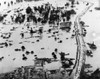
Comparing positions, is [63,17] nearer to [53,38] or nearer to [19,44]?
[53,38]

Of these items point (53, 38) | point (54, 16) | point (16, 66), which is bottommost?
point (16, 66)

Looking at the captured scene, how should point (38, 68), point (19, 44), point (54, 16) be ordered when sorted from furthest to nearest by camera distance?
point (54, 16)
point (19, 44)
point (38, 68)

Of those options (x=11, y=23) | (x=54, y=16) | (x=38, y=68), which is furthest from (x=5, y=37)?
(x=38, y=68)

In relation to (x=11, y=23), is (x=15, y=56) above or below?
below

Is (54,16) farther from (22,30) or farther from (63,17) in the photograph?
(22,30)

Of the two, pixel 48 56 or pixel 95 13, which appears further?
pixel 95 13

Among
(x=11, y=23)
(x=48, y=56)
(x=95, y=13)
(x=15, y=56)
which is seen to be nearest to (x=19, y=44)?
(x=15, y=56)

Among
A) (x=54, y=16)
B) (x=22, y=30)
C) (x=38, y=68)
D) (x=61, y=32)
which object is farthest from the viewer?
(x=54, y=16)
